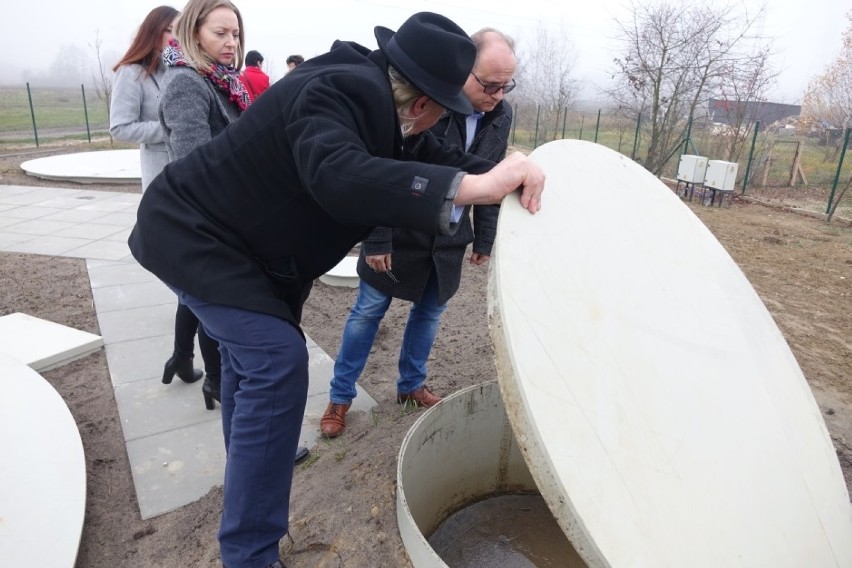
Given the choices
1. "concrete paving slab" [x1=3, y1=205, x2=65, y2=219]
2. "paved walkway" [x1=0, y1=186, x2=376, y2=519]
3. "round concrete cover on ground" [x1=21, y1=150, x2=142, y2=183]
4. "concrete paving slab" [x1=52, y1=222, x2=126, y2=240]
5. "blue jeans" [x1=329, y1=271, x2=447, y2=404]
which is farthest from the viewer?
"round concrete cover on ground" [x1=21, y1=150, x2=142, y2=183]

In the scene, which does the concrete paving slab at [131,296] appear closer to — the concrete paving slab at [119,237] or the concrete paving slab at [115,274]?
the concrete paving slab at [115,274]

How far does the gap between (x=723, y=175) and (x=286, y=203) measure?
1021 centimetres

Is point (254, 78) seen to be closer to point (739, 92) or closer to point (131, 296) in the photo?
point (131, 296)

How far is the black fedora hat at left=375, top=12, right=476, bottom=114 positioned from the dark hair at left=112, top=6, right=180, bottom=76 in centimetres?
184

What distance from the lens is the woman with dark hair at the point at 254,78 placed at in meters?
2.89

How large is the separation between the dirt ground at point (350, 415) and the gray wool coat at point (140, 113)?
1216 millimetres

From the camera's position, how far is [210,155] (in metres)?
1.61

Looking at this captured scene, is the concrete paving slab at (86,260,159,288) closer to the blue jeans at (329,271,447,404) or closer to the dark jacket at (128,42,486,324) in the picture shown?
the blue jeans at (329,271,447,404)

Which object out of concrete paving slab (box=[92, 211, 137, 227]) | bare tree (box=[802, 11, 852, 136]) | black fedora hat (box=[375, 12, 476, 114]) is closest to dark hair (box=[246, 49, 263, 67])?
concrete paving slab (box=[92, 211, 137, 227])

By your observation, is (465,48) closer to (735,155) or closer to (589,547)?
(589,547)

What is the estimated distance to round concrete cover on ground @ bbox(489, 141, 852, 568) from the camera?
4.59 feet

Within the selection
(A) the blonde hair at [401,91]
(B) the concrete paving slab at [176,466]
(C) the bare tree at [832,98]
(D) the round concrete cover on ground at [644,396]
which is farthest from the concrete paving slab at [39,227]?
(C) the bare tree at [832,98]

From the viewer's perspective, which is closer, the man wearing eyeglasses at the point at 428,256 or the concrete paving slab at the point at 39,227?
the man wearing eyeglasses at the point at 428,256

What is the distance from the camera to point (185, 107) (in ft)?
7.92
